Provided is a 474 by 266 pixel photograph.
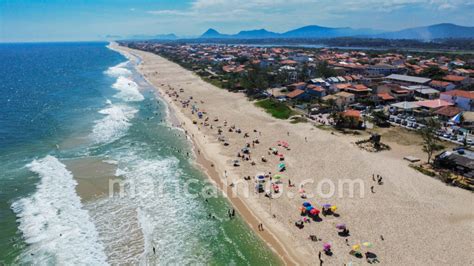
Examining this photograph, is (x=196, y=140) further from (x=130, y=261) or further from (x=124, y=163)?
(x=130, y=261)

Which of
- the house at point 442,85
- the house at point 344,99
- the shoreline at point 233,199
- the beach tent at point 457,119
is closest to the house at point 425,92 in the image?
the house at point 442,85

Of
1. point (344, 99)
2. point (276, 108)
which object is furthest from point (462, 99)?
point (276, 108)

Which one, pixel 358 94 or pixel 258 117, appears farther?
pixel 358 94

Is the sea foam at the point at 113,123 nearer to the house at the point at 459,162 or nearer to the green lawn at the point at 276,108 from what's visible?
the green lawn at the point at 276,108

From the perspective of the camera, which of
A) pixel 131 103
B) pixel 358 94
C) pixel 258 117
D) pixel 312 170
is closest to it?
pixel 312 170

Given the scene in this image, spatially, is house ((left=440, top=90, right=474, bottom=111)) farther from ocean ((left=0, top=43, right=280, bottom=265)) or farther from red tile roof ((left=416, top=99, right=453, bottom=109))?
ocean ((left=0, top=43, right=280, bottom=265))

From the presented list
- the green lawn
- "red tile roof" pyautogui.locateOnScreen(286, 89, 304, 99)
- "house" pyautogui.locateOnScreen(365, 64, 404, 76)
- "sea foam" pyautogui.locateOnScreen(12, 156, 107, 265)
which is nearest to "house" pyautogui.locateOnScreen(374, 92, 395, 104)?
"red tile roof" pyautogui.locateOnScreen(286, 89, 304, 99)

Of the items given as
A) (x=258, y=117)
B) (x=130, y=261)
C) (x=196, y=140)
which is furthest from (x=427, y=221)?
(x=258, y=117)
